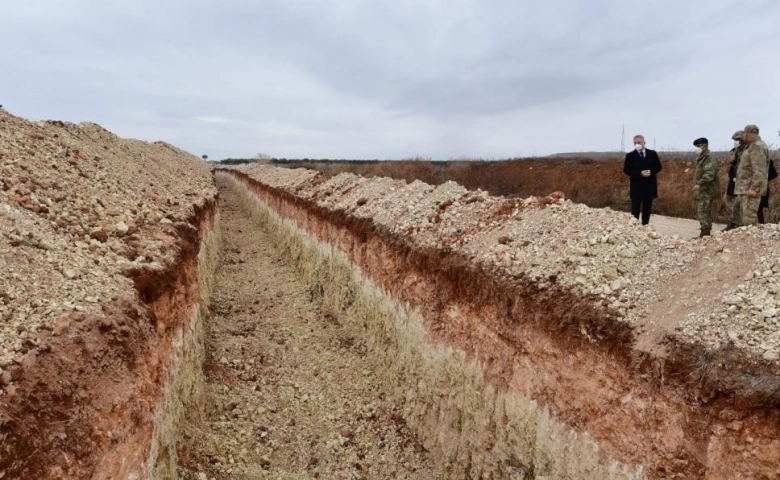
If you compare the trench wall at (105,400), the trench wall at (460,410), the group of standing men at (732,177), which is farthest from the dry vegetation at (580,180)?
the trench wall at (105,400)

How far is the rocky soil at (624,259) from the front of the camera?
374cm

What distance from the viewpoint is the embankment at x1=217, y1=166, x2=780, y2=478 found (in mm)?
3434

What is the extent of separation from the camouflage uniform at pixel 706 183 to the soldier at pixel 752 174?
89 cm

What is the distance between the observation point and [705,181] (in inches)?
356

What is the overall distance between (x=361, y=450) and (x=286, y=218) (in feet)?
41.2

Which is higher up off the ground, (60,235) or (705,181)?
(705,181)

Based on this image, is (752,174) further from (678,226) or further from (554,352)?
(554,352)

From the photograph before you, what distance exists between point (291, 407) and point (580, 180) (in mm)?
20947

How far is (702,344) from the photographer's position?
362cm

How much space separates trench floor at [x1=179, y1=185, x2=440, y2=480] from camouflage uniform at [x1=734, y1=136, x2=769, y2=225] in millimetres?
6467

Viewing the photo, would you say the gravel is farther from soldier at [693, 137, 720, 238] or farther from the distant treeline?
the distant treeline

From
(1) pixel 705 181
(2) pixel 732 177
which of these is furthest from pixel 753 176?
(2) pixel 732 177

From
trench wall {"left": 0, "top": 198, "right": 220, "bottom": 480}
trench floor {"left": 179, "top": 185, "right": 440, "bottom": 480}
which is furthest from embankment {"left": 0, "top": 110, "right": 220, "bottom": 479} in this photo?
trench floor {"left": 179, "top": 185, "right": 440, "bottom": 480}

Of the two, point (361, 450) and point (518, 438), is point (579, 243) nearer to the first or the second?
point (518, 438)
